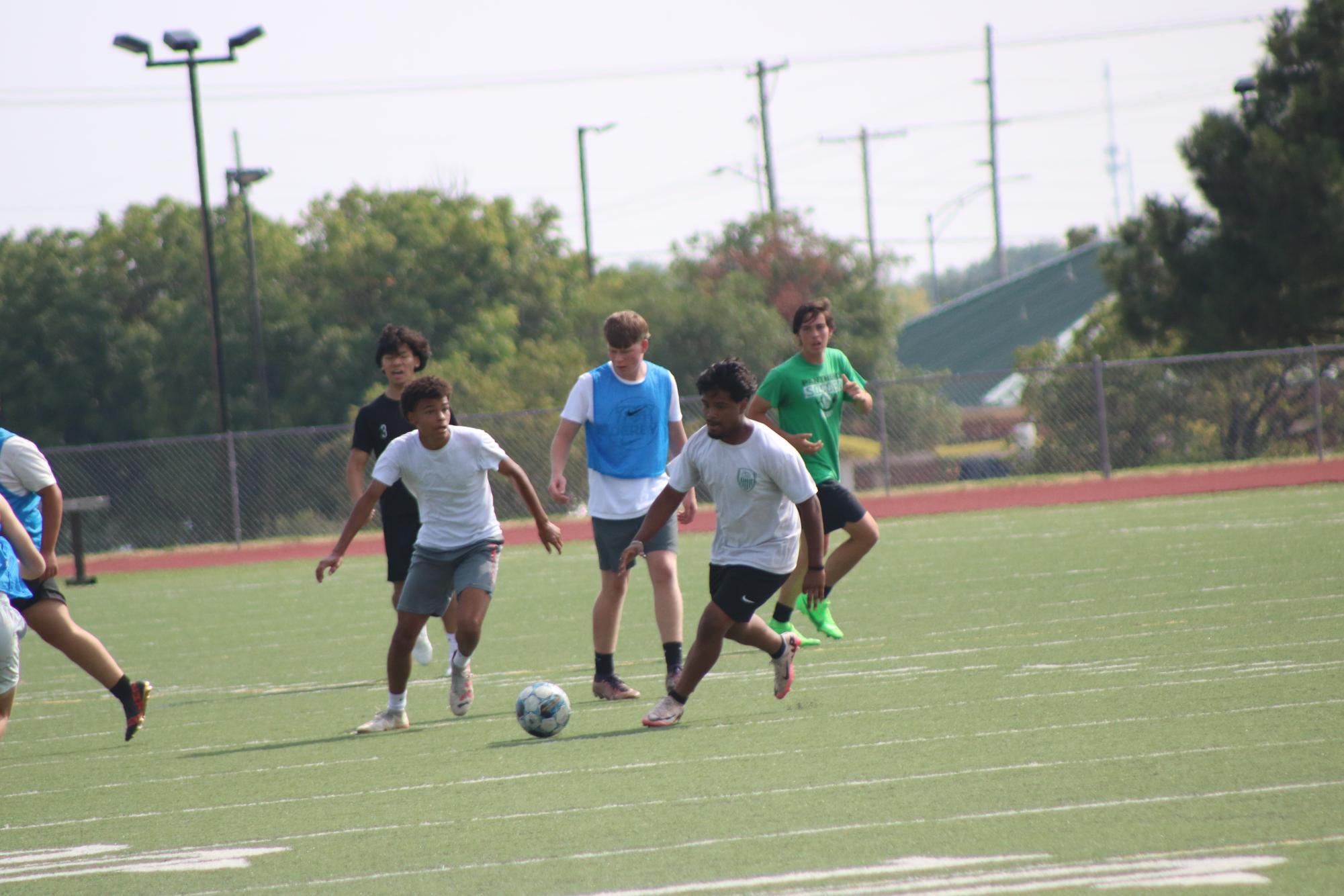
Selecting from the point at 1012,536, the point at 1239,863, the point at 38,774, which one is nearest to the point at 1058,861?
the point at 1239,863

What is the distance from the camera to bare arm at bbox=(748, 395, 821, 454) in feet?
33.3

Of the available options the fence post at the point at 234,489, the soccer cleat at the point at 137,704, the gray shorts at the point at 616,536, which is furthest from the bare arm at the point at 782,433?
the fence post at the point at 234,489

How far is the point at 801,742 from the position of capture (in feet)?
22.9

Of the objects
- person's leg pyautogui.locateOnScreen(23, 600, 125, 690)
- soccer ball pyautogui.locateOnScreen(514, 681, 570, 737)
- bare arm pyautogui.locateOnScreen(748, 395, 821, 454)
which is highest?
bare arm pyautogui.locateOnScreen(748, 395, 821, 454)

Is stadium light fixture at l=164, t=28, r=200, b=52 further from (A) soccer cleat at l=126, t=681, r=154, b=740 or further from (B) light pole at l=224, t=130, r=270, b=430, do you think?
(A) soccer cleat at l=126, t=681, r=154, b=740

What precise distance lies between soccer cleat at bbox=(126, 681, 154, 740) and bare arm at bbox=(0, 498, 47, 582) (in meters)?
0.86

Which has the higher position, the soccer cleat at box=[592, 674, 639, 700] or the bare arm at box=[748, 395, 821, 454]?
the bare arm at box=[748, 395, 821, 454]

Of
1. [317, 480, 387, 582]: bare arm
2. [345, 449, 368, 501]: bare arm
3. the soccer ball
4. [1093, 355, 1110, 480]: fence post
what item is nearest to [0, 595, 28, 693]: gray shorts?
[317, 480, 387, 582]: bare arm

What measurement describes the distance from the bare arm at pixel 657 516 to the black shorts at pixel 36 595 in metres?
2.76

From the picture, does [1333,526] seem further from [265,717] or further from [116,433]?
[116,433]

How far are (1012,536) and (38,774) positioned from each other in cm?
1300

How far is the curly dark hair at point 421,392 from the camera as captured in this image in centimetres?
823

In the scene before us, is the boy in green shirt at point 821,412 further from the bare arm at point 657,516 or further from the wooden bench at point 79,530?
the wooden bench at point 79,530

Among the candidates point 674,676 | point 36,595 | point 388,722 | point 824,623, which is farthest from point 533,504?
point 824,623
